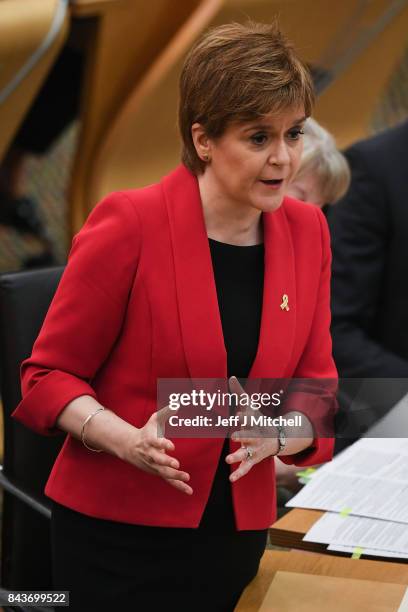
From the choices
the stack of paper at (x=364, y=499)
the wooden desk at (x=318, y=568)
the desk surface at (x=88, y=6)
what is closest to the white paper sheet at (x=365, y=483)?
the stack of paper at (x=364, y=499)

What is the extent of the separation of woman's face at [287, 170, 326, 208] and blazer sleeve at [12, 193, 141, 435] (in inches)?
36.9

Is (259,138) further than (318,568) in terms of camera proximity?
No

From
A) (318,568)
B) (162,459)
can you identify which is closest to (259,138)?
Result: (162,459)

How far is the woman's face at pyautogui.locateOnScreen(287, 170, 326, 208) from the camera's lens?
2213 mm

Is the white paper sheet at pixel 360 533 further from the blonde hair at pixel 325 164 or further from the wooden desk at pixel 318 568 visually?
the blonde hair at pixel 325 164

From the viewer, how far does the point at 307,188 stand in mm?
2223

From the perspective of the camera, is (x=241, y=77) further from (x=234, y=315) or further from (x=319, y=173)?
(x=319, y=173)

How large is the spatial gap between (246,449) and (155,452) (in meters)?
0.14

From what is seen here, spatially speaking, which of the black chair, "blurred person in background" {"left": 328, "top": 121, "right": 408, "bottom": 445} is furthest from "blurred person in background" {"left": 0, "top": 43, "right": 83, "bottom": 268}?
the black chair

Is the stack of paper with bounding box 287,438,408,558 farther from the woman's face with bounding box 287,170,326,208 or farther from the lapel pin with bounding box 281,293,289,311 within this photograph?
the woman's face with bounding box 287,170,326,208

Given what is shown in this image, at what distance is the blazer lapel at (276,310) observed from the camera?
4.48ft

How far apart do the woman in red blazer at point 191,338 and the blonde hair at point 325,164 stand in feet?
2.50

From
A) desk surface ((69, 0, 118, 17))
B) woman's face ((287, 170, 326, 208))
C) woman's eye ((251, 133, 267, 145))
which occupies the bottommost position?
woman's face ((287, 170, 326, 208))

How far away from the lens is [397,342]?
7.96 ft
